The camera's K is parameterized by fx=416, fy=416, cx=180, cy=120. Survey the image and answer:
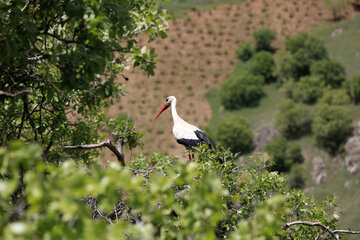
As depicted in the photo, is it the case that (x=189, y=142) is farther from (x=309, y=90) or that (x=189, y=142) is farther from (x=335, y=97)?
(x=309, y=90)

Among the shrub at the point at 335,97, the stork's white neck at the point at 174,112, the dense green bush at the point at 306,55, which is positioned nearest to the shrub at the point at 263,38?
the dense green bush at the point at 306,55

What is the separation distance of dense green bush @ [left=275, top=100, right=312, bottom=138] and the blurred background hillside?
0.12 metres

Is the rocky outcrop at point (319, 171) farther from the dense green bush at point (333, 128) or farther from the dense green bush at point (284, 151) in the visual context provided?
the dense green bush at point (333, 128)

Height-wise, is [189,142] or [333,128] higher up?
[189,142]

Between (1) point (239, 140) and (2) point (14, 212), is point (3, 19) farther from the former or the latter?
(1) point (239, 140)

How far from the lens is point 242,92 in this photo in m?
54.4

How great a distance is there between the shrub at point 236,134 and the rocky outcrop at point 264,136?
0.95m

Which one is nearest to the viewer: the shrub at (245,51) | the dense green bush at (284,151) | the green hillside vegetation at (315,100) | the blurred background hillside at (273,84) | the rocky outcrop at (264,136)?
the green hillside vegetation at (315,100)

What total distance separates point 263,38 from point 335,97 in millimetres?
22377

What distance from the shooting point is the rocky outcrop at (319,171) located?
4006 cm

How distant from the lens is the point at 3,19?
19.2 feet

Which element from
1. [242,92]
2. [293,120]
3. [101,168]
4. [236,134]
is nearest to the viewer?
[101,168]

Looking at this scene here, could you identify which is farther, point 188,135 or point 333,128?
point 333,128

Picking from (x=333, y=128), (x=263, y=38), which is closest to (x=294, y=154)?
(x=333, y=128)
